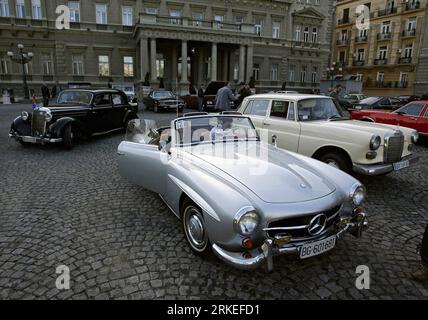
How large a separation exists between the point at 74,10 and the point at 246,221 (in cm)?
3585

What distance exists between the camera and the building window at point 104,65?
32.0 m

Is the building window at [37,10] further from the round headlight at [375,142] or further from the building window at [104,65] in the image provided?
the round headlight at [375,142]

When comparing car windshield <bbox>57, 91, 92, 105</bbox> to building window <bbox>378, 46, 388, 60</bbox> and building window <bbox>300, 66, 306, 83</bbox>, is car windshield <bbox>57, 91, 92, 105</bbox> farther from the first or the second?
building window <bbox>378, 46, 388, 60</bbox>

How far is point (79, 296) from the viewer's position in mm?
2602

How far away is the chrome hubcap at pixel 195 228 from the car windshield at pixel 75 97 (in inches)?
299

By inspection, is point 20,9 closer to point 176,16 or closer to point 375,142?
point 176,16

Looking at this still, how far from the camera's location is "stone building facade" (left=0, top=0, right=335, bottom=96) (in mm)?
29312

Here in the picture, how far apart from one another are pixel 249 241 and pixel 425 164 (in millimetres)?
6940

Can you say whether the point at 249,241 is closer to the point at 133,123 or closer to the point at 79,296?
the point at 79,296

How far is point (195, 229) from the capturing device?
3.15 metres

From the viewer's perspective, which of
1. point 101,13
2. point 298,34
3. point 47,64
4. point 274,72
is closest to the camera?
point 47,64

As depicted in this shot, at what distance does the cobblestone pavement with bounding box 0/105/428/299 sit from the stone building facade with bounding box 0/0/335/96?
23.9 m

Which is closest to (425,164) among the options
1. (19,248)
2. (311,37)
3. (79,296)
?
(79,296)

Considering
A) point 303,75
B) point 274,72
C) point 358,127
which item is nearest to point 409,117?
point 358,127
